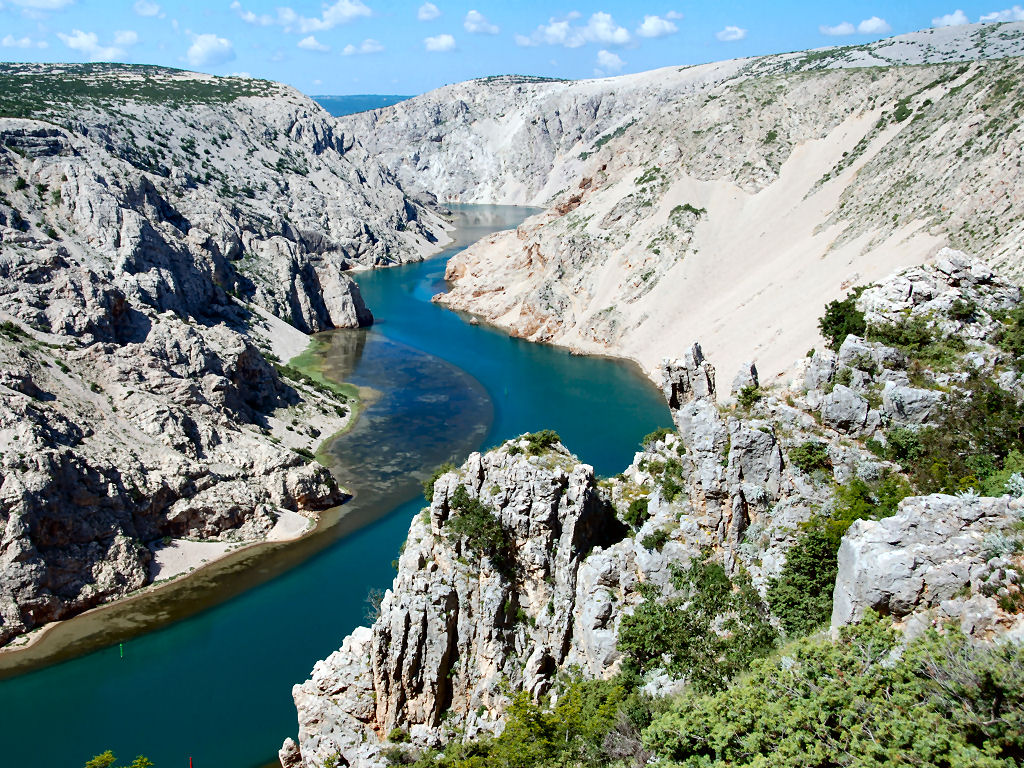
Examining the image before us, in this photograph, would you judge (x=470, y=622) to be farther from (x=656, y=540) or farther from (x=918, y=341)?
(x=918, y=341)

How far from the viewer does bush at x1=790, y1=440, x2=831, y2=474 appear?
24.9m

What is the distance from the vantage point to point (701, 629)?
23953 millimetres

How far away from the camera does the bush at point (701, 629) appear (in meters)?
23.0

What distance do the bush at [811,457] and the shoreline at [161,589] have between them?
31699mm

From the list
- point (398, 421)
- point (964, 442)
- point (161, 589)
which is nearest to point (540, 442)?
point (964, 442)

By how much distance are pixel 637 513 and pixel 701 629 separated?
18.7ft

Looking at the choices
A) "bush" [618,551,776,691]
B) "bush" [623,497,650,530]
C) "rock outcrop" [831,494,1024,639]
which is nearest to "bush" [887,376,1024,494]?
"rock outcrop" [831,494,1024,639]

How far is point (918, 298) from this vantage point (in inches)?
1122

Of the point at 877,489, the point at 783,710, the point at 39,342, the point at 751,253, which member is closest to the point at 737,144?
the point at 751,253

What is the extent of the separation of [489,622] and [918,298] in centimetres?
1790

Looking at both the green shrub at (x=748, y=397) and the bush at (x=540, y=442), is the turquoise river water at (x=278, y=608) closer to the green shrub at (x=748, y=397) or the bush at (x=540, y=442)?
the bush at (x=540, y=442)

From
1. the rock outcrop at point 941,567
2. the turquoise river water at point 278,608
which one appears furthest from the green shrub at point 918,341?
the turquoise river water at point 278,608

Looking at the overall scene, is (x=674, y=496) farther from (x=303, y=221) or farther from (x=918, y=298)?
(x=303, y=221)

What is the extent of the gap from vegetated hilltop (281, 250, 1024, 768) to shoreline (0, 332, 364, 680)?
53.0 feet
